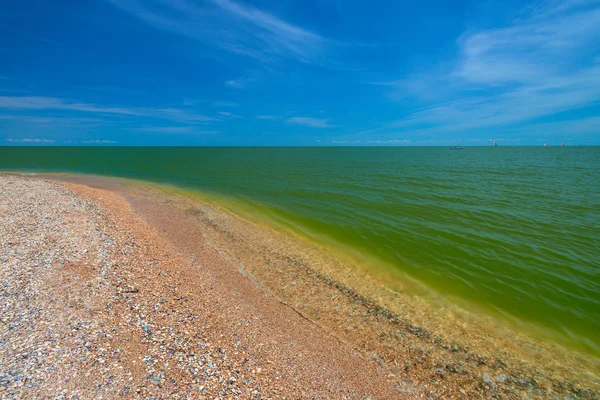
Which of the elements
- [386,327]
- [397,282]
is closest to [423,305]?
[397,282]

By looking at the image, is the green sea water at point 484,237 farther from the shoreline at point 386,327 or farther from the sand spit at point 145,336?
the sand spit at point 145,336

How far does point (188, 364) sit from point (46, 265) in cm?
704

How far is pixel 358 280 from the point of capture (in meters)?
11.2

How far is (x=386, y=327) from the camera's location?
8.23m

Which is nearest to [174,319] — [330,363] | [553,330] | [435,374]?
[330,363]

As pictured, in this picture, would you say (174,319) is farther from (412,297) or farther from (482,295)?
(482,295)

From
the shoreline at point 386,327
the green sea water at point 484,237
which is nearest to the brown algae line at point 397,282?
the green sea water at point 484,237

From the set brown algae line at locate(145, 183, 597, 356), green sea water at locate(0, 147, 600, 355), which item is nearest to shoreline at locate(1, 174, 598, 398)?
brown algae line at locate(145, 183, 597, 356)

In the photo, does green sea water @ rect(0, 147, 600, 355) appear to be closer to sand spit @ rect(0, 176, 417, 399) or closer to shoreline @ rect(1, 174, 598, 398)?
shoreline @ rect(1, 174, 598, 398)

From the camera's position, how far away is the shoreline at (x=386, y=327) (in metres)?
6.47

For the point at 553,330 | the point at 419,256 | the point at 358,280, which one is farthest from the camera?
the point at 419,256

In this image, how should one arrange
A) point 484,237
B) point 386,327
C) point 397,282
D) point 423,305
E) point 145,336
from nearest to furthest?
point 145,336
point 386,327
point 423,305
point 397,282
point 484,237

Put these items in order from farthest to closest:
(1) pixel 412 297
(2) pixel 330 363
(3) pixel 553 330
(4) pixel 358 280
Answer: (4) pixel 358 280 → (1) pixel 412 297 → (3) pixel 553 330 → (2) pixel 330 363

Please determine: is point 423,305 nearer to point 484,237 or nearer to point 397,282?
point 397,282
